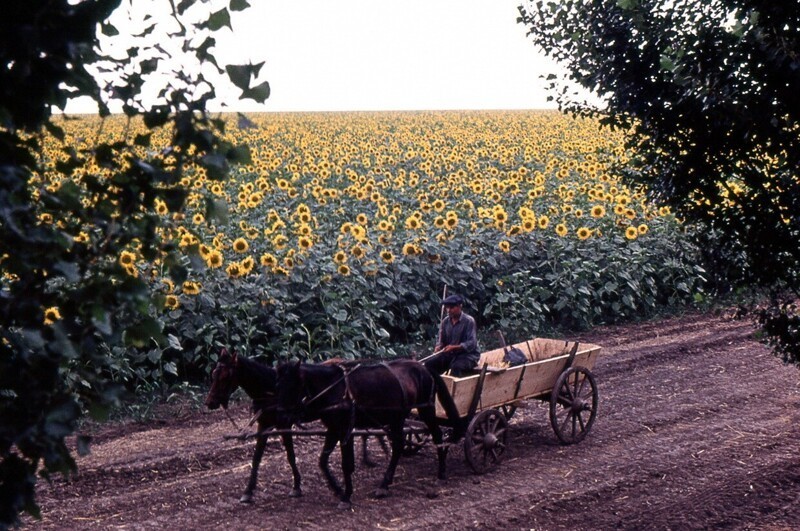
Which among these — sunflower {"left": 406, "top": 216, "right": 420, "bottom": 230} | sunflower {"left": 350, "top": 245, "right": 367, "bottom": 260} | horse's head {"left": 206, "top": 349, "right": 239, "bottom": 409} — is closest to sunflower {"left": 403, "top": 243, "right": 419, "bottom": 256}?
sunflower {"left": 406, "top": 216, "right": 420, "bottom": 230}

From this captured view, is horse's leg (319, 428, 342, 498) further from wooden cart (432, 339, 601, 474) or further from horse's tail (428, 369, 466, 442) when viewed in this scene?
wooden cart (432, 339, 601, 474)

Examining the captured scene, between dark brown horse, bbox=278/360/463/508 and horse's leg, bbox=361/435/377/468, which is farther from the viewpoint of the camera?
horse's leg, bbox=361/435/377/468

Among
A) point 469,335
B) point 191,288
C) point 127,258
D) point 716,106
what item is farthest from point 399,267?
point 716,106

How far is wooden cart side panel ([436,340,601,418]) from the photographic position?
8.55 metres

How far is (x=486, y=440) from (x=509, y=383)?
619 millimetres

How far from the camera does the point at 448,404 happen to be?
Result: 8.43 metres

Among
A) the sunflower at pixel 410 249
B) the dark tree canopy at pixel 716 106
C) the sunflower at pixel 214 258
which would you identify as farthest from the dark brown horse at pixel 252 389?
the sunflower at pixel 410 249

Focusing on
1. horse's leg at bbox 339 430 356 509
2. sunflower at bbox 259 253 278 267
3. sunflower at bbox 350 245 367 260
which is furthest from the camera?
sunflower at bbox 350 245 367 260

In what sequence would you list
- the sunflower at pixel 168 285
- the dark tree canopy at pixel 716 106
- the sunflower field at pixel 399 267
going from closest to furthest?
the dark tree canopy at pixel 716 106
the sunflower at pixel 168 285
the sunflower field at pixel 399 267

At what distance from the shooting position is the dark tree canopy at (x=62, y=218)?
9.91 ft

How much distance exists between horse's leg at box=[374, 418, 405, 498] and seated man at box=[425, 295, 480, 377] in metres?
0.88

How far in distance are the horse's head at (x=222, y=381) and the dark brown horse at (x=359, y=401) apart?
1.26 ft

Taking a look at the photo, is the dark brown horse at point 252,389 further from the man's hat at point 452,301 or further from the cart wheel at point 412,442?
the man's hat at point 452,301

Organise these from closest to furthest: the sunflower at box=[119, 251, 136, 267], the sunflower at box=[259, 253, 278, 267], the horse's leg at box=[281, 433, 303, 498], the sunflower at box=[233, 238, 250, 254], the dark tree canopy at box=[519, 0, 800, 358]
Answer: the dark tree canopy at box=[519, 0, 800, 358]
the horse's leg at box=[281, 433, 303, 498]
the sunflower at box=[119, 251, 136, 267]
the sunflower at box=[259, 253, 278, 267]
the sunflower at box=[233, 238, 250, 254]
